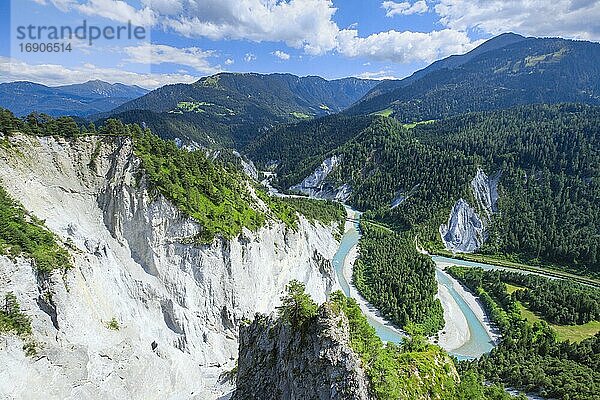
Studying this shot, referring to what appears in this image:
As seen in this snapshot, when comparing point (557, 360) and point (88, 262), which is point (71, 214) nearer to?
point (88, 262)

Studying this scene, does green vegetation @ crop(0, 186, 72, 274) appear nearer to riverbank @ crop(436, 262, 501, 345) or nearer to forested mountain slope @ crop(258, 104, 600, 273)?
riverbank @ crop(436, 262, 501, 345)

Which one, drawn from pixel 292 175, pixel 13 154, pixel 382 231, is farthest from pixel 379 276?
pixel 292 175

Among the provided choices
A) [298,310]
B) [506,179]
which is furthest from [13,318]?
[506,179]

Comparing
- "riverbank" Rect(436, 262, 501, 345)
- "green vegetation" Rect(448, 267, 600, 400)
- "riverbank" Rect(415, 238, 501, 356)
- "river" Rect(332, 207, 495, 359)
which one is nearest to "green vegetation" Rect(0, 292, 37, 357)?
"green vegetation" Rect(448, 267, 600, 400)

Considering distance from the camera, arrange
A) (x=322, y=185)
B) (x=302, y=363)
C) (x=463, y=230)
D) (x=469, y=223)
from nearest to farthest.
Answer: (x=302, y=363) < (x=463, y=230) < (x=469, y=223) < (x=322, y=185)

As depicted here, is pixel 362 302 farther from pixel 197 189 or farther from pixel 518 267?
pixel 518 267

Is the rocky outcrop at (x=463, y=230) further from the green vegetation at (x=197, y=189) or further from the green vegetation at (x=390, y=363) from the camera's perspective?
the green vegetation at (x=390, y=363)
